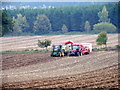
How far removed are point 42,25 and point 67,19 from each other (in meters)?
10.0

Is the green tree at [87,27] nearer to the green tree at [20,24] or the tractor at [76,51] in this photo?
the green tree at [20,24]

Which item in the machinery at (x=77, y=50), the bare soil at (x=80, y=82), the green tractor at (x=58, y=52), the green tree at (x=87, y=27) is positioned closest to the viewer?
the bare soil at (x=80, y=82)

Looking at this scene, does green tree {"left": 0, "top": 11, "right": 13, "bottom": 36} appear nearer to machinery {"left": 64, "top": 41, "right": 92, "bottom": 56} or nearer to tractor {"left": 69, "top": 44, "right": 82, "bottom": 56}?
machinery {"left": 64, "top": 41, "right": 92, "bottom": 56}

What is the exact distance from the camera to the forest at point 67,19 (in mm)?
100750

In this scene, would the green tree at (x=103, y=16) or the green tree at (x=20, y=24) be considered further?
the green tree at (x=103, y=16)

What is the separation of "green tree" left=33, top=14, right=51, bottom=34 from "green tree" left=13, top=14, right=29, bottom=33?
95.6 inches

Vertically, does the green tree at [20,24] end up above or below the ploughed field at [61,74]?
above

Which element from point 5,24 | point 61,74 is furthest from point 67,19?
point 61,74

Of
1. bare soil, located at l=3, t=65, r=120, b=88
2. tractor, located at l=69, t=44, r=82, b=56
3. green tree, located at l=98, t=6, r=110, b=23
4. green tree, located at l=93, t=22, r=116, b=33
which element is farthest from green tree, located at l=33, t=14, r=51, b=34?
A: bare soil, located at l=3, t=65, r=120, b=88

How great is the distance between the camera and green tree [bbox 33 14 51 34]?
100794 mm

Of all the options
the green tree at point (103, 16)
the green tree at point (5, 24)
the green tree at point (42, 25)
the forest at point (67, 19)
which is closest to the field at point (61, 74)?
the green tree at point (5, 24)

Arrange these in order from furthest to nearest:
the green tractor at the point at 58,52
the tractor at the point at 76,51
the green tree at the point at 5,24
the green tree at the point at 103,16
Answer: the green tree at the point at 103,16
the green tree at the point at 5,24
the green tractor at the point at 58,52
the tractor at the point at 76,51

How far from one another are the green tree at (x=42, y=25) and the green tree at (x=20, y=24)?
2.43m

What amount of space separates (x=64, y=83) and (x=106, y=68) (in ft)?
26.2
